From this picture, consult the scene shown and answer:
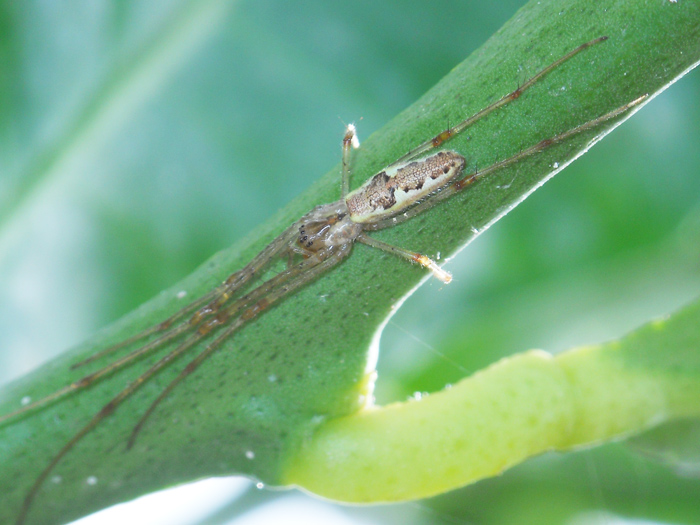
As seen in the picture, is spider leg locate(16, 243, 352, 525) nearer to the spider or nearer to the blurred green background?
the spider

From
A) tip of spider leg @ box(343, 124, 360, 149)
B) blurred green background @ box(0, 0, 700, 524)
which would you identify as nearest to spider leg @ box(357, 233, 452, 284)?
tip of spider leg @ box(343, 124, 360, 149)

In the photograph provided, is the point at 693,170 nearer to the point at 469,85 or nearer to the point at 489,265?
the point at 489,265

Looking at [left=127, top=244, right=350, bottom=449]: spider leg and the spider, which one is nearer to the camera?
the spider

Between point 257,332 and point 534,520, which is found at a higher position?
point 257,332

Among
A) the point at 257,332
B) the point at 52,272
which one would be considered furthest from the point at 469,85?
the point at 52,272

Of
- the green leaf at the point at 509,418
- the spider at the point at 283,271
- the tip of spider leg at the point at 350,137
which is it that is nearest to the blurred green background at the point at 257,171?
the tip of spider leg at the point at 350,137

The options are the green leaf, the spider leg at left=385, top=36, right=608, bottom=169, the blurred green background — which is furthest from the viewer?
the blurred green background

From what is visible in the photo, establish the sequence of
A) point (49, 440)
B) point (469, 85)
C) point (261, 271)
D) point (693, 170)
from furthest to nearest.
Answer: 1. point (693, 170)
2. point (261, 271)
3. point (49, 440)
4. point (469, 85)

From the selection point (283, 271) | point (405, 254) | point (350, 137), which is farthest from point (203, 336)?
point (350, 137)
